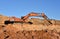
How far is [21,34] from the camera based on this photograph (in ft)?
56.3

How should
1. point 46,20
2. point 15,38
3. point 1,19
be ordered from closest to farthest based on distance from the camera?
1. point 15,38
2. point 46,20
3. point 1,19

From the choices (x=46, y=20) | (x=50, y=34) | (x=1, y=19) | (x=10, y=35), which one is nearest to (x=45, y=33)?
(x=50, y=34)

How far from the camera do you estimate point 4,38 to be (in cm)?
1769

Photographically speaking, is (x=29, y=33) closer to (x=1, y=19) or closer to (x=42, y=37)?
(x=42, y=37)

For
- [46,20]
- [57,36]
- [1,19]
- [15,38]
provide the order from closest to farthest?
[15,38], [57,36], [46,20], [1,19]

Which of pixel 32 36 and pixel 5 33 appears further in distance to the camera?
pixel 5 33

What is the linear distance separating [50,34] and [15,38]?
3444 millimetres

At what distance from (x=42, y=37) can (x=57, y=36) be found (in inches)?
68.4

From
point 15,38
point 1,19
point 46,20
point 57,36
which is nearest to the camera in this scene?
point 15,38

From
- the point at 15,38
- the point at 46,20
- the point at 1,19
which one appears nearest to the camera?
the point at 15,38

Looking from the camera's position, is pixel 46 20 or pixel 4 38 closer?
pixel 4 38

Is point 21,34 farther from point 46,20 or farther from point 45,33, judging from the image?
point 46,20

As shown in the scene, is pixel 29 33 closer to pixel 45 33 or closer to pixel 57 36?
pixel 45 33

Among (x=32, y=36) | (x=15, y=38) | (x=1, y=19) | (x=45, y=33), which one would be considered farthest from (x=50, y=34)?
(x=1, y=19)
